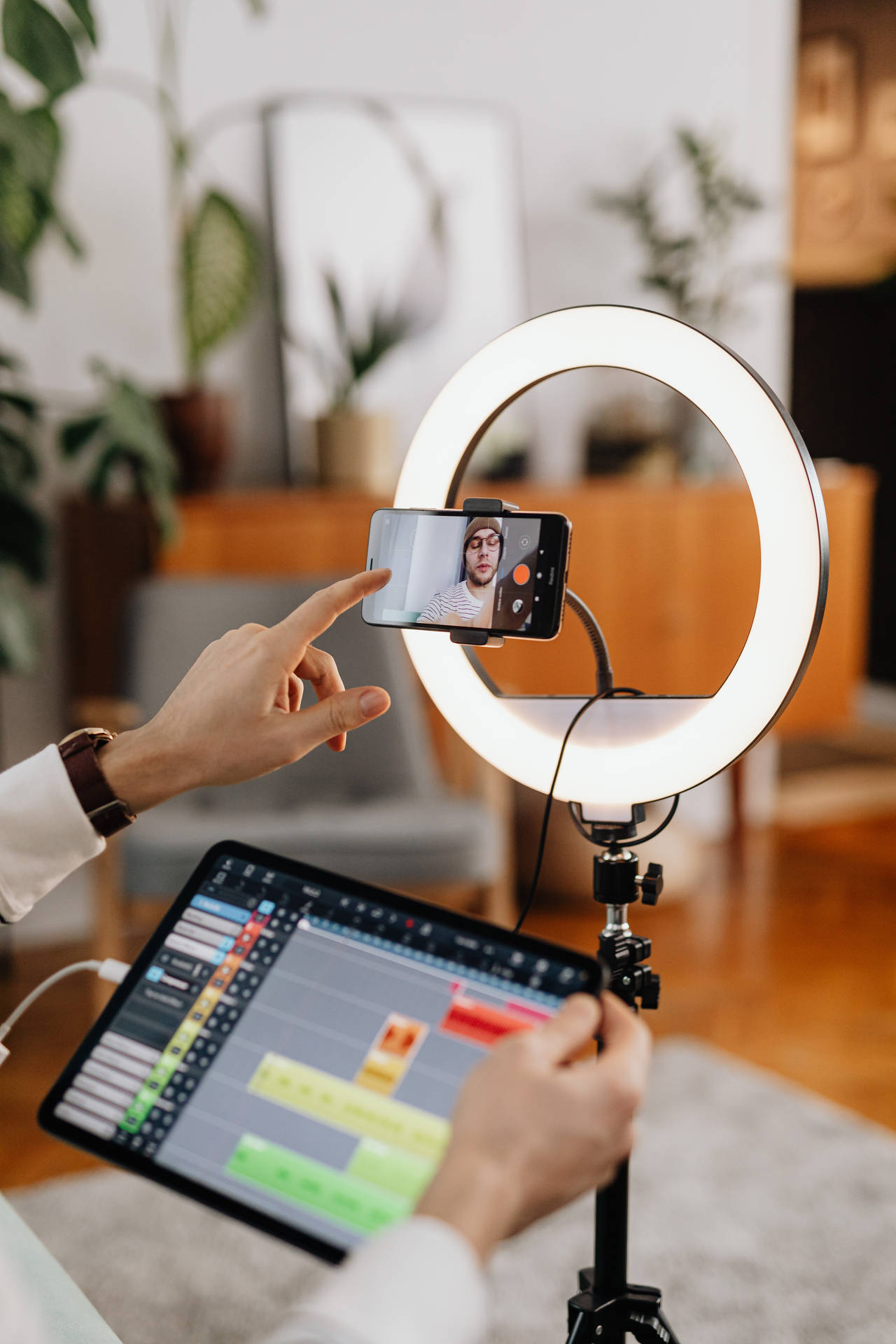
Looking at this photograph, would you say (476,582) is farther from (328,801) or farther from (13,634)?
(328,801)

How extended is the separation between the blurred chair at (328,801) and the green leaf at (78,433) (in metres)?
0.32

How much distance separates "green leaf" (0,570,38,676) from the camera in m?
2.13

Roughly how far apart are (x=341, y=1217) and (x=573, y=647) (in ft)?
8.00

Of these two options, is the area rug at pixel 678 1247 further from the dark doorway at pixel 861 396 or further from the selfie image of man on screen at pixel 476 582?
the dark doorway at pixel 861 396

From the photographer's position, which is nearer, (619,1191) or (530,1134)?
(530,1134)

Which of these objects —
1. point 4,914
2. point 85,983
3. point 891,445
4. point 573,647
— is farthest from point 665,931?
point 891,445

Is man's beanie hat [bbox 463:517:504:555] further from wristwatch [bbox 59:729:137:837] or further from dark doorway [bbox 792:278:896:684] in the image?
dark doorway [bbox 792:278:896:684]

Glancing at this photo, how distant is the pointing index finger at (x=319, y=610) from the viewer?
672 mm

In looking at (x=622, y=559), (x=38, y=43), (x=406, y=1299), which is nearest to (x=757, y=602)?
(x=406, y=1299)

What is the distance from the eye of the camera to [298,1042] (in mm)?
642

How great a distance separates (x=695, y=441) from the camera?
3.28 metres

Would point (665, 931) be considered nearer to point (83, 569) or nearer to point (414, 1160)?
point (83, 569)

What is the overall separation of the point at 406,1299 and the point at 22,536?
6.81 ft

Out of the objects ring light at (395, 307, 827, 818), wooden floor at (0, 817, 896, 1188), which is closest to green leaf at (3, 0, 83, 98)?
ring light at (395, 307, 827, 818)
